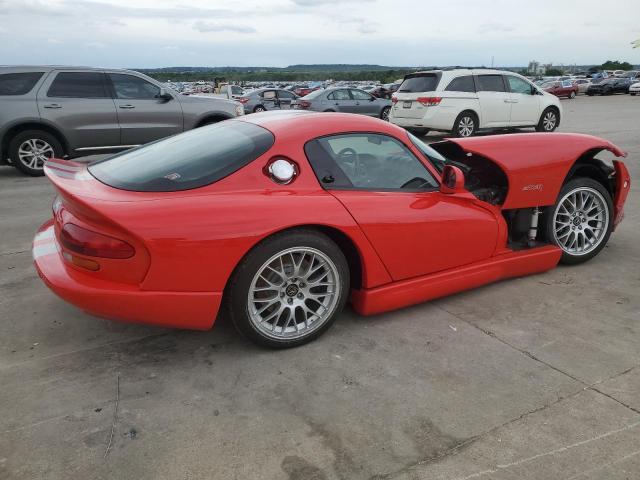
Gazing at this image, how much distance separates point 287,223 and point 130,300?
0.88 metres

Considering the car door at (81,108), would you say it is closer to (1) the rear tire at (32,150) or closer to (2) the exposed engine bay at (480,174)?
(1) the rear tire at (32,150)

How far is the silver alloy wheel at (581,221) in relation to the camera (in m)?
4.03

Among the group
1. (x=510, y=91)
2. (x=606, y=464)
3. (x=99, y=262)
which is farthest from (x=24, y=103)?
(x=510, y=91)

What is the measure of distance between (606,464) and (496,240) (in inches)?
69.2

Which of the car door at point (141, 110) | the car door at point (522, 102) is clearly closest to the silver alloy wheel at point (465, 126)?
the car door at point (522, 102)

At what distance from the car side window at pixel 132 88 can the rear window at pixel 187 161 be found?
5.95 metres

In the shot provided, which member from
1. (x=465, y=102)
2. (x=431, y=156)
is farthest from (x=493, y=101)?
(x=431, y=156)

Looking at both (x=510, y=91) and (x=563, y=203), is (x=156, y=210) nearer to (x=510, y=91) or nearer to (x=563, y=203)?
(x=563, y=203)

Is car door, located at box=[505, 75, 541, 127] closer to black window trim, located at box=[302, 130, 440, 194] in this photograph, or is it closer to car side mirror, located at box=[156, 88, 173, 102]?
car side mirror, located at box=[156, 88, 173, 102]

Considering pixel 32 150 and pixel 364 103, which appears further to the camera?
pixel 364 103

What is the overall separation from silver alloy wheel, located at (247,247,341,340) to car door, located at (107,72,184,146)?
6.82 metres

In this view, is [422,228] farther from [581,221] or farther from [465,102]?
[465,102]

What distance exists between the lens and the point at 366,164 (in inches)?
126

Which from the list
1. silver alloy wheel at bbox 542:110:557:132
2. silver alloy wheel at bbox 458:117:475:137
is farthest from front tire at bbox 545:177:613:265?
silver alloy wheel at bbox 542:110:557:132
